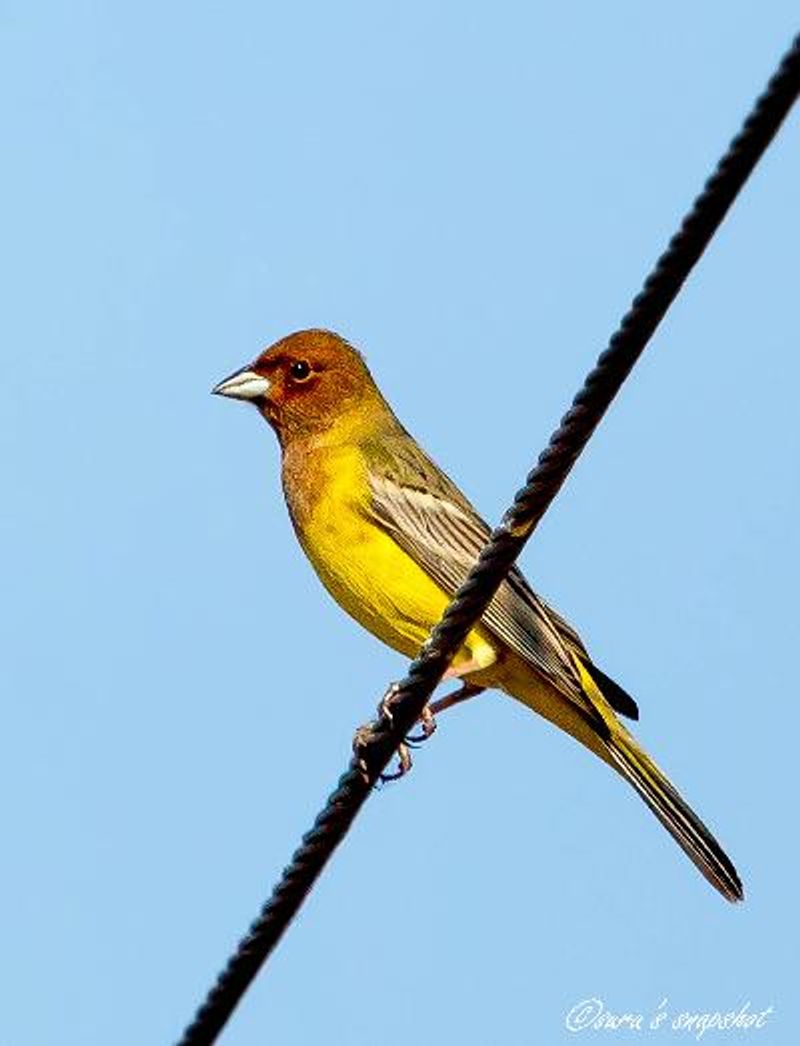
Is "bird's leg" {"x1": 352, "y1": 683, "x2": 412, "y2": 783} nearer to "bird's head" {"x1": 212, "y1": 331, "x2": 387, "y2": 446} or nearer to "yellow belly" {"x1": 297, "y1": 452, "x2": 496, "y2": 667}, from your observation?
"yellow belly" {"x1": 297, "y1": 452, "x2": 496, "y2": 667}

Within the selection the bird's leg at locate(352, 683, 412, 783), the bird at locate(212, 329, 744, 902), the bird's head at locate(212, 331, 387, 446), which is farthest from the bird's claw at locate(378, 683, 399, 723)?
the bird's head at locate(212, 331, 387, 446)

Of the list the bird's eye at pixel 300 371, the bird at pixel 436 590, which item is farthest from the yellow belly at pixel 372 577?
the bird's eye at pixel 300 371

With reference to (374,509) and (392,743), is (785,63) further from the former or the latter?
(374,509)

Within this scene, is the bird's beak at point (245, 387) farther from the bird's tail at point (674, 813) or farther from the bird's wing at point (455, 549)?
the bird's tail at point (674, 813)

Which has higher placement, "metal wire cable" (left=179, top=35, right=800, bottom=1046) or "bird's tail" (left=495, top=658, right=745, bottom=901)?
"bird's tail" (left=495, top=658, right=745, bottom=901)

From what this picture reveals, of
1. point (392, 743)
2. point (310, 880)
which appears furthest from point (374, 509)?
point (310, 880)

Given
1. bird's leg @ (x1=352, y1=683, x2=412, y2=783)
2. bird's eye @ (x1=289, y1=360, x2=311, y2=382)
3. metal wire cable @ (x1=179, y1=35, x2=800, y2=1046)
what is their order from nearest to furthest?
metal wire cable @ (x1=179, y1=35, x2=800, y2=1046)
bird's leg @ (x1=352, y1=683, x2=412, y2=783)
bird's eye @ (x1=289, y1=360, x2=311, y2=382)

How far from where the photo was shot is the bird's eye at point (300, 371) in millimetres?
10023

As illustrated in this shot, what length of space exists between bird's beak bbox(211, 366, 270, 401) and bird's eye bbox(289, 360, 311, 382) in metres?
0.13

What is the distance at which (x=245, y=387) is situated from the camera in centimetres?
996

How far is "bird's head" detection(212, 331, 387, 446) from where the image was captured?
9.81m

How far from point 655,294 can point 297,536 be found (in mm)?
4917

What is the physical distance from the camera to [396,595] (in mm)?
8508

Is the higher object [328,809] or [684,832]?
[684,832]
